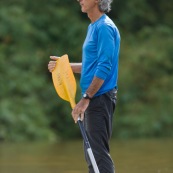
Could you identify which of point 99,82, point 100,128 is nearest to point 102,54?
point 99,82

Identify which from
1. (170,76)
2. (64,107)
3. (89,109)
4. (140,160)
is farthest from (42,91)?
(89,109)

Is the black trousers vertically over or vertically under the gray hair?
under

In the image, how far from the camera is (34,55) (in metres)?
21.5

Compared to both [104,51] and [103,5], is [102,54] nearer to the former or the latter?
[104,51]

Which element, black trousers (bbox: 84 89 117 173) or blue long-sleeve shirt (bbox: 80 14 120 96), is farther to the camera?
black trousers (bbox: 84 89 117 173)

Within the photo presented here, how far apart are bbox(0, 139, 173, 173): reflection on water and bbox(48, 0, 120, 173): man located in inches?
124

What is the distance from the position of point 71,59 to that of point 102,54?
16428 millimetres

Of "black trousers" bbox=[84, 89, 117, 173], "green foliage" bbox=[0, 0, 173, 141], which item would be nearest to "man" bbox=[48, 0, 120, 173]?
"black trousers" bbox=[84, 89, 117, 173]

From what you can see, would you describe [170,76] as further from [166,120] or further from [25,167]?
[25,167]

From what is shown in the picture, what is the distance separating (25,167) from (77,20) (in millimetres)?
13315

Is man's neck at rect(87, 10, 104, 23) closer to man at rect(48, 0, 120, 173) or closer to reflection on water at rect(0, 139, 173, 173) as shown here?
man at rect(48, 0, 120, 173)

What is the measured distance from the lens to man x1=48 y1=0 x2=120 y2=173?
591cm

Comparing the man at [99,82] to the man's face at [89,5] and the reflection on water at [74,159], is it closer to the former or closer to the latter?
the man's face at [89,5]

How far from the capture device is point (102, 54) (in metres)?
5.89
